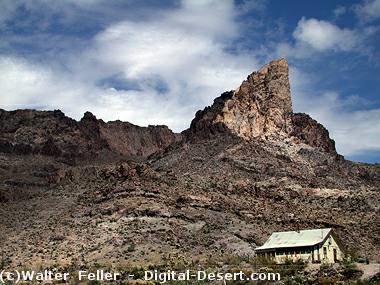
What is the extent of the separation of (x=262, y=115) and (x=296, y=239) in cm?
5469

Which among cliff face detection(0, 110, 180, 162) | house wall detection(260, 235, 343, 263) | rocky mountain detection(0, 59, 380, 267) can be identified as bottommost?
house wall detection(260, 235, 343, 263)

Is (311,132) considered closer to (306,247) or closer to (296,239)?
(296,239)

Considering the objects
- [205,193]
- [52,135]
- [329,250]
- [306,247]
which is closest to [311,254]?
[306,247]

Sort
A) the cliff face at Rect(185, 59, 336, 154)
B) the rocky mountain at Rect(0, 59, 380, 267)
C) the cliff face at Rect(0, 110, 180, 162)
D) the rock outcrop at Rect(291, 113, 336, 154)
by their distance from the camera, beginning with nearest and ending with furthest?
the rocky mountain at Rect(0, 59, 380, 267) → the cliff face at Rect(185, 59, 336, 154) → the rock outcrop at Rect(291, 113, 336, 154) → the cliff face at Rect(0, 110, 180, 162)

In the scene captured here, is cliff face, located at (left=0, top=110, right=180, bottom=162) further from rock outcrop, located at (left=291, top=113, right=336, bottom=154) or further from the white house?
the white house

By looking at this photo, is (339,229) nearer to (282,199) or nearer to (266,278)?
(282,199)

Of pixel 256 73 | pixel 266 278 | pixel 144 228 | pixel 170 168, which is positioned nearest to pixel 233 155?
pixel 170 168

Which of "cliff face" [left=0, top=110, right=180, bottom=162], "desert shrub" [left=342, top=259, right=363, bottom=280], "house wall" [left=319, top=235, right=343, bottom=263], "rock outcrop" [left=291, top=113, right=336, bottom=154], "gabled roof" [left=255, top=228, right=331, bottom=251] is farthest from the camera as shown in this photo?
"cliff face" [left=0, top=110, right=180, bottom=162]

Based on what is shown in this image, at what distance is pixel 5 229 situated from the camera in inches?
3841

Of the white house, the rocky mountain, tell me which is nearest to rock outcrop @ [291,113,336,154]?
the rocky mountain

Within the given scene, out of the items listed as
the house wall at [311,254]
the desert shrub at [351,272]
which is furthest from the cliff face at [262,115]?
the desert shrub at [351,272]

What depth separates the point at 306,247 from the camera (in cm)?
7681

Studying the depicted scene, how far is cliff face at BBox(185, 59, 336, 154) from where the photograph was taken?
428ft

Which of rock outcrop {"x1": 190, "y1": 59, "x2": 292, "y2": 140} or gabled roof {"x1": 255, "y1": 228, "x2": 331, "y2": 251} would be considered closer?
gabled roof {"x1": 255, "y1": 228, "x2": 331, "y2": 251}
